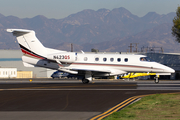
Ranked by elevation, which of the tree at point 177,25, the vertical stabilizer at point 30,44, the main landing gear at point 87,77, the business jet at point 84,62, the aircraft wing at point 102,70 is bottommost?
the main landing gear at point 87,77

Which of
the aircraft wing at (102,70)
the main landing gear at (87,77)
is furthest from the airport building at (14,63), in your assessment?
the aircraft wing at (102,70)

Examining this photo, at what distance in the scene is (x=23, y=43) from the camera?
3469 centimetres

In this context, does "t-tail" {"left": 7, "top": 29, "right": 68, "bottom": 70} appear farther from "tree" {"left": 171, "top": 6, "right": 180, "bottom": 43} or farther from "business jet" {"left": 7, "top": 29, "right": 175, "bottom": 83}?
"tree" {"left": 171, "top": 6, "right": 180, "bottom": 43}

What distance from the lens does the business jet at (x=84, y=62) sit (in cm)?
3375

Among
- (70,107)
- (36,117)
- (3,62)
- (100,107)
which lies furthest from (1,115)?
(3,62)

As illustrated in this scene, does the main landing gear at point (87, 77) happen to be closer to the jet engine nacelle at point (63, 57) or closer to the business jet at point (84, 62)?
the business jet at point (84, 62)

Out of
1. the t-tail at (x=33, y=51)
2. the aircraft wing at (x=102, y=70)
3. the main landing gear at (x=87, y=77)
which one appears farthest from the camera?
the t-tail at (x=33, y=51)

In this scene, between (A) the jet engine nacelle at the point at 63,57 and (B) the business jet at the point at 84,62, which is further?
(A) the jet engine nacelle at the point at 63,57

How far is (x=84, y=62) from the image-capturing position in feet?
113

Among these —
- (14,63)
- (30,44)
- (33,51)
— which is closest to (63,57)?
(33,51)

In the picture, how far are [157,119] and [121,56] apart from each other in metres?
23.3

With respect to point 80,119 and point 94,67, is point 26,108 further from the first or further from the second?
point 94,67

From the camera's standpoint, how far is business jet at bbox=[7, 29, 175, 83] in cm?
3375

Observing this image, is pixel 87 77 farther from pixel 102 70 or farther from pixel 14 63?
pixel 14 63
